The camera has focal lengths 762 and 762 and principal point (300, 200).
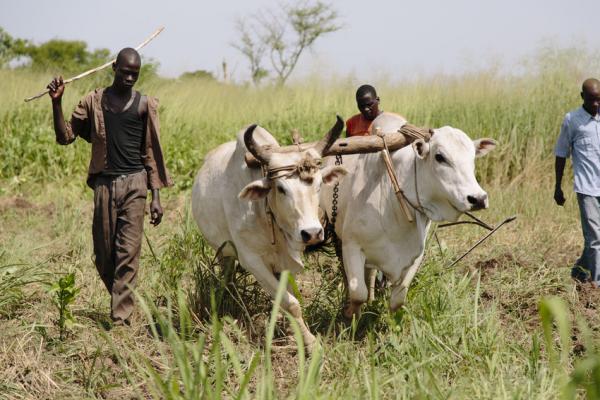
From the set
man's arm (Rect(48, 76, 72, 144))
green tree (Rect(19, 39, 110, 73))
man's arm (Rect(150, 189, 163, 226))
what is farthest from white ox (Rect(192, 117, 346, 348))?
green tree (Rect(19, 39, 110, 73))

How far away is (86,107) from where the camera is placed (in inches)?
182

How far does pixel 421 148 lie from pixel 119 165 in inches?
72.2

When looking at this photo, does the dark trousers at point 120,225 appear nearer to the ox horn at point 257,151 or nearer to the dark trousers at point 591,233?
the ox horn at point 257,151

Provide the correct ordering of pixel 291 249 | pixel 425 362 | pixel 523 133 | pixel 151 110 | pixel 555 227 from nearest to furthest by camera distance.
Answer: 1. pixel 425 362
2. pixel 291 249
3. pixel 151 110
4. pixel 555 227
5. pixel 523 133

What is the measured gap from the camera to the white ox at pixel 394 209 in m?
4.29

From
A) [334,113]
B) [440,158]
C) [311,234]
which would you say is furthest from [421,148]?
[334,113]

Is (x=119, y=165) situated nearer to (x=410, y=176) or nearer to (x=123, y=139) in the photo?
(x=123, y=139)

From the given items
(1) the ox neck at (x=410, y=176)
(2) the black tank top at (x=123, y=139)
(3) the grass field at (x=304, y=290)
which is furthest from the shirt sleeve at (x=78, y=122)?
(1) the ox neck at (x=410, y=176)

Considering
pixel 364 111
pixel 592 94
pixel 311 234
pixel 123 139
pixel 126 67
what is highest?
pixel 126 67

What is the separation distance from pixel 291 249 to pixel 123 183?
113 centimetres

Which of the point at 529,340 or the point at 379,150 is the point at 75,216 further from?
the point at 529,340

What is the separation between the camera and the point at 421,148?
4.36m

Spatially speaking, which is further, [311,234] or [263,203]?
[263,203]

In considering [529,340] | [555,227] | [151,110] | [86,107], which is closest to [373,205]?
[529,340]
